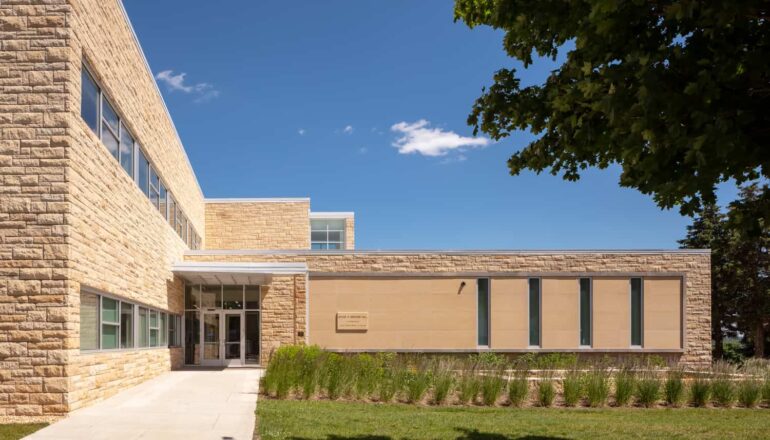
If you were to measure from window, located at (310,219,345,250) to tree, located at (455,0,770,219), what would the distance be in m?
35.8

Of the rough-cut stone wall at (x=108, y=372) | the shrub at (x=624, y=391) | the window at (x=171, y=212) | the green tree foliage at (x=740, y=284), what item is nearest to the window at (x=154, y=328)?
the rough-cut stone wall at (x=108, y=372)

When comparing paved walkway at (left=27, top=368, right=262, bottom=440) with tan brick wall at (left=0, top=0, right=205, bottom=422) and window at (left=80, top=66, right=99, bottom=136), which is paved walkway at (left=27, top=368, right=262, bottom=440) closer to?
tan brick wall at (left=0, top=0, right=205, bottom=422)

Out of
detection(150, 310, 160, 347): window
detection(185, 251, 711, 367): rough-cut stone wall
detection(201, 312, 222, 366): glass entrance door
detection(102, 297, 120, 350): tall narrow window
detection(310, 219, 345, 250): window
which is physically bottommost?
detection(201, 312, 222, 366): glass entrance door

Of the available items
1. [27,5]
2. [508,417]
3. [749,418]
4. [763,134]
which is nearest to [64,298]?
[27,5]

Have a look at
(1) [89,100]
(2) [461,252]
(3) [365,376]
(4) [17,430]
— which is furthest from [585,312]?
(4) [17,430]

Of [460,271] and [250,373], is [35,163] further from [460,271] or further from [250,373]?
[460,271]

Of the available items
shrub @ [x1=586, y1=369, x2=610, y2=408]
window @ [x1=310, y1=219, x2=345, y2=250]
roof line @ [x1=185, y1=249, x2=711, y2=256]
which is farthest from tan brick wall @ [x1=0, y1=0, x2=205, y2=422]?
window @ [x1=310, y1=219, x2=345, y2=250]

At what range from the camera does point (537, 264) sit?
2605 centimetres

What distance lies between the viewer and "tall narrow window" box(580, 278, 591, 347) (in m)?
26.0

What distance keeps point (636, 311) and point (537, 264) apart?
4176 millimetres

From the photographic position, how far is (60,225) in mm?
11898

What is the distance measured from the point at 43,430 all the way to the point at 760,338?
35.7m

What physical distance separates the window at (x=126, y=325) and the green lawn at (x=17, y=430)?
512 centimetres

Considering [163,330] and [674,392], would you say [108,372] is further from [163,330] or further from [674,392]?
[674,392]
